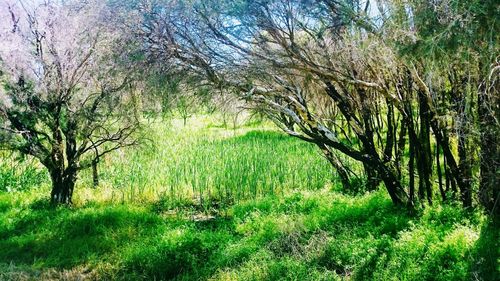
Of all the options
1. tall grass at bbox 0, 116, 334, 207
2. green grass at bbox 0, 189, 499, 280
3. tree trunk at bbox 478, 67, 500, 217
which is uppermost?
tree trunk at bbox 478, 67, 500, 217

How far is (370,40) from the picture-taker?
566 centimetres

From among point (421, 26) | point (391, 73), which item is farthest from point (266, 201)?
point (421, 26)

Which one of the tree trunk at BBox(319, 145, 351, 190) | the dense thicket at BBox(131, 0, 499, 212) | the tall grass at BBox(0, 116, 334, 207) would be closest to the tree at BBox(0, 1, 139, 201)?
the tall grass at BBox(0, 116, 334, 207)

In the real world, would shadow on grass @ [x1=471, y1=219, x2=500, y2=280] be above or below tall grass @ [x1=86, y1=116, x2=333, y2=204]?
below

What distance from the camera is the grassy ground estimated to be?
213 inches

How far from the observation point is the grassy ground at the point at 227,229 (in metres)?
5.41

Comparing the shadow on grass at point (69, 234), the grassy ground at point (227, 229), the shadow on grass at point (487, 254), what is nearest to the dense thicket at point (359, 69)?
the shadow on grass at point (487, 254)

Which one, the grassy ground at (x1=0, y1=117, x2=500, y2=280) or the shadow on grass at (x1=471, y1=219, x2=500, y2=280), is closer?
the shadow on grass at (x1=471, y1=219, x2=500, y2=280)

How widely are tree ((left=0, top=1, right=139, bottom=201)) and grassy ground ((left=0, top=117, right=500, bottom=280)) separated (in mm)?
950

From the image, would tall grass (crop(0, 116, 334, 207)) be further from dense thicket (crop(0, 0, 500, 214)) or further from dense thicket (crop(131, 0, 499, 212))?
dense thicket (crop(131, 0, 499, 212))

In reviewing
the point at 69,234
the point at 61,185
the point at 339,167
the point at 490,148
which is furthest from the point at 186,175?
the point at 490,148

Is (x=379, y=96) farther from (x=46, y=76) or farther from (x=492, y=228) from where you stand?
(x=46, y=76)

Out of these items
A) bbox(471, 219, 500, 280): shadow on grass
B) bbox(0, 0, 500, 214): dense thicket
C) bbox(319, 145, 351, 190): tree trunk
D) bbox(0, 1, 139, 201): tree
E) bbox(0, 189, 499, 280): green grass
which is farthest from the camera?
bbox(319, 145, 351, 190): tree trunk

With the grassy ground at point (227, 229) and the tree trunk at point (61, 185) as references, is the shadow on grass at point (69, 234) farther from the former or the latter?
the tree trunk at point (61, 185)
